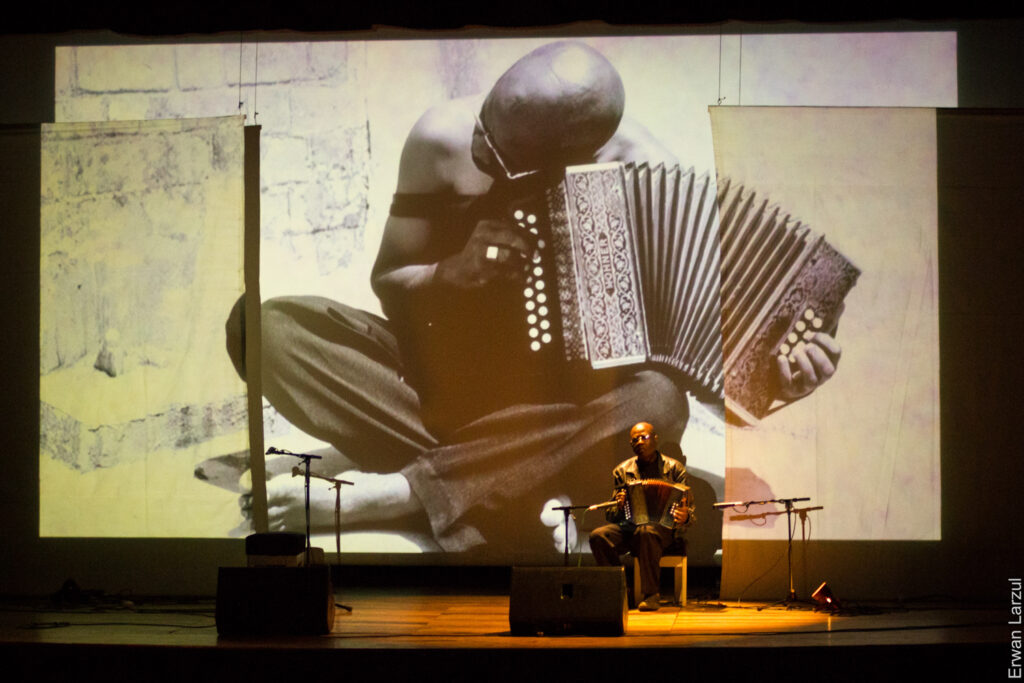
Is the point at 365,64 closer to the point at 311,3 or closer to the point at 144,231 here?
the point at 311,3

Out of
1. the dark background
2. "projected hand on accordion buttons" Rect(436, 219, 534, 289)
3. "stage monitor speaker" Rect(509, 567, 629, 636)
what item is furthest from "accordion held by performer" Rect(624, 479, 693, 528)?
"projected hand on accordion buttons" Rect(436, 219, 534, 289)

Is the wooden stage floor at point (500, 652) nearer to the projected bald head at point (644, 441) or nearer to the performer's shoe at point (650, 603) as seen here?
the performer's shoe at point (650, 603)

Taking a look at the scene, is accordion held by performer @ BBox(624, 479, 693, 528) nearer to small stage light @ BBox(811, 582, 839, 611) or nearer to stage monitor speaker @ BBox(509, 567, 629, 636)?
small stage light @ BBox(811, 582, 839, 611)

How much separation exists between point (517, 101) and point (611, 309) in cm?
117

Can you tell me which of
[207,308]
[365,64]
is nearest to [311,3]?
[365,64]

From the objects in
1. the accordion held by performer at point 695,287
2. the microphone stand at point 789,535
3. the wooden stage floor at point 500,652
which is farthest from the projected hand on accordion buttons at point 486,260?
the wooden stage floor at point 500,652

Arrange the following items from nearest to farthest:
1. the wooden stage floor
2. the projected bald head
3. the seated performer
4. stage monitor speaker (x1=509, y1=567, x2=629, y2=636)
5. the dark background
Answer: the wooden stage floor
stage monitor speaker (x1=509, y1=567, x2=629, y2=636)
the seated performer
the projected bald head
the dark background

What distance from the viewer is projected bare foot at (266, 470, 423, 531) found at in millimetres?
5699

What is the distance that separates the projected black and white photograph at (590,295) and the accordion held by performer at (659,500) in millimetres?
409

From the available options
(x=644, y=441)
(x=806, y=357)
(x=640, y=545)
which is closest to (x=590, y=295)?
(x=644, y=441)

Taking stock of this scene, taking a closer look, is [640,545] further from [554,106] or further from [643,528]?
[554,106]

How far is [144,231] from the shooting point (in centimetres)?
587

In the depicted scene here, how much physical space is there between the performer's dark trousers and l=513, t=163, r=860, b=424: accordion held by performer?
0.83 metres

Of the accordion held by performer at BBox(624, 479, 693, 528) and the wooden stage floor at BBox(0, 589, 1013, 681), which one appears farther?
the accordion held by performer at BBox(624, 479, 693, 528)
